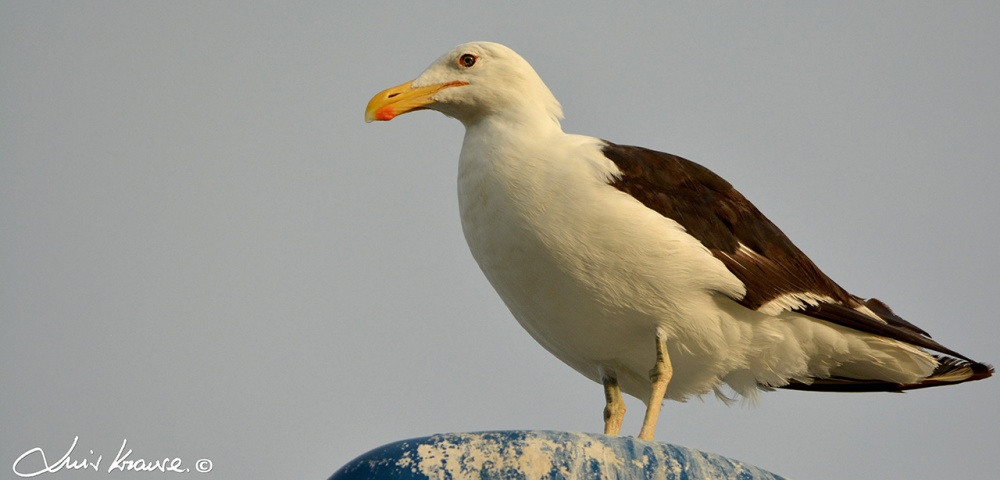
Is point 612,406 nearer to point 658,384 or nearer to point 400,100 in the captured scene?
point 658,384

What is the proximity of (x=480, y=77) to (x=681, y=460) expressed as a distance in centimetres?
368

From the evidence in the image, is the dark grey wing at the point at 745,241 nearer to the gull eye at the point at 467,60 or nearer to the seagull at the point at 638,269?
the seagull at the point at 638,269

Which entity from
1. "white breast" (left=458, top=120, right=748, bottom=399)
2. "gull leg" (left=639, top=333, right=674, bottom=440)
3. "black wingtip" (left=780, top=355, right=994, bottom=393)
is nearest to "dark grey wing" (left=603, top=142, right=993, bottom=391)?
"black wingtip" (left=780, top=355, right=994, bottom=393)

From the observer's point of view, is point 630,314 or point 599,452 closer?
point 599,452

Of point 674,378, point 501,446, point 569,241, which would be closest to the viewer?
point 501,446

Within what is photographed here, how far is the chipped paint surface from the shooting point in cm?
517

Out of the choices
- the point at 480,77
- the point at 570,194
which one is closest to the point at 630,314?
the point at 570,194

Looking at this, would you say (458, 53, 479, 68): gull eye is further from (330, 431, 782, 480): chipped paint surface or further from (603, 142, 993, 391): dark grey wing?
(330, 431, 782, 480): chipped paint surface

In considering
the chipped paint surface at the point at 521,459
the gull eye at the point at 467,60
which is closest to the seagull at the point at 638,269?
the gull eye at the point at 467,60

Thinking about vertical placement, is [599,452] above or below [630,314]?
below

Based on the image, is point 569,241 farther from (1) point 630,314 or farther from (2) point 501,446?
(2) point 501,446

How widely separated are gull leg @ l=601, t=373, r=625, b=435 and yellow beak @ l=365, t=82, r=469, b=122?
2214 millimetres

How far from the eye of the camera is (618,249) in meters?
7.30

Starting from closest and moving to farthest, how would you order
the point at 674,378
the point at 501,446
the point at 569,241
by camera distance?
the point at 501,446, the point at 569,241, the point at 674,378
